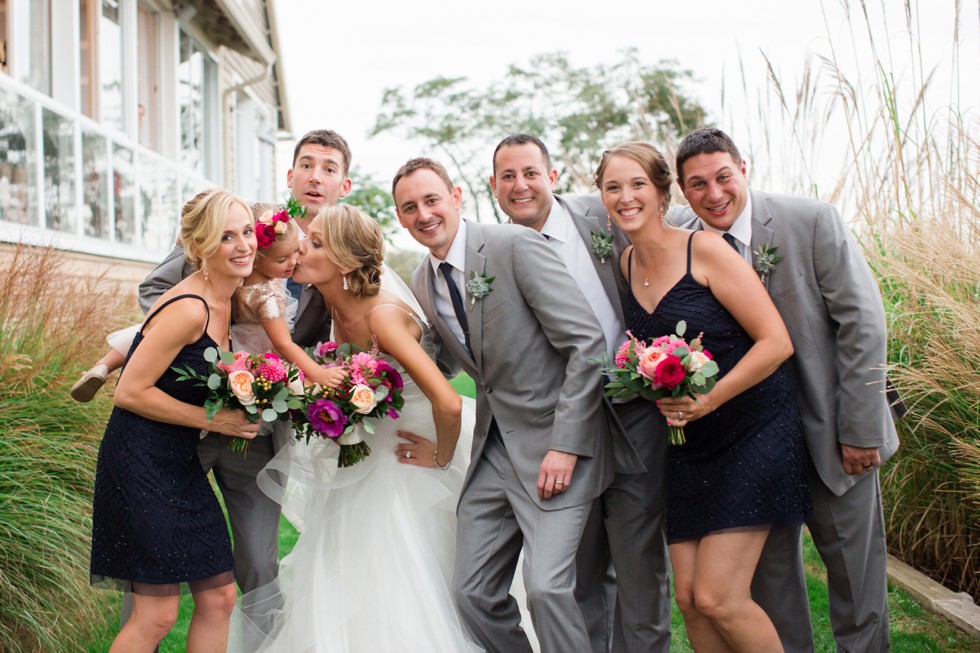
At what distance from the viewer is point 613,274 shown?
4.35 m

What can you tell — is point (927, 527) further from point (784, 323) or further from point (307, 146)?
point (307, 146)

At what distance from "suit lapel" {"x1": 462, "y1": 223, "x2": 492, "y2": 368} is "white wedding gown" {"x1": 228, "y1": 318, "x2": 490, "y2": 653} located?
521 mm

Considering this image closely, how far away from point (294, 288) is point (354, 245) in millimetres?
763

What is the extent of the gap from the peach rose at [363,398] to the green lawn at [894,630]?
2135 millimetres

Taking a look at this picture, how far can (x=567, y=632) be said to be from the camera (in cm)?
380

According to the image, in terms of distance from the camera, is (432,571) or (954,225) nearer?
(432,571)

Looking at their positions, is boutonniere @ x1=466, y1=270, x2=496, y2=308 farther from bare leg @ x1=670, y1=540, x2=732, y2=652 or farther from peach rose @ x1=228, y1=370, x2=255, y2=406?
bare leg @ x1=670, y1=540, x2=732, y2=652

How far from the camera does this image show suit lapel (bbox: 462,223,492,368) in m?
4.07

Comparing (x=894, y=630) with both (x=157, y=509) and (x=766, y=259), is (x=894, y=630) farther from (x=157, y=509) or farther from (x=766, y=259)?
(x=157, y=509)

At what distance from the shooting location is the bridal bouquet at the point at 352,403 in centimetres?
394

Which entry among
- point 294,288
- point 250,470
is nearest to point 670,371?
point 250,470

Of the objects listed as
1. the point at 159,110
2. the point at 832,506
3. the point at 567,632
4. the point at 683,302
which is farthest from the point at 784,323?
the point at 159,110

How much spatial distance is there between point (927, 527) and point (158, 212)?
1187cm

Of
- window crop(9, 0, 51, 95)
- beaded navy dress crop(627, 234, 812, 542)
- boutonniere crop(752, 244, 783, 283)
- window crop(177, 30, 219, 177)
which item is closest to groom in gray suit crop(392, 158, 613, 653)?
beaded navy dress crop(627, 234, 812, 542)
